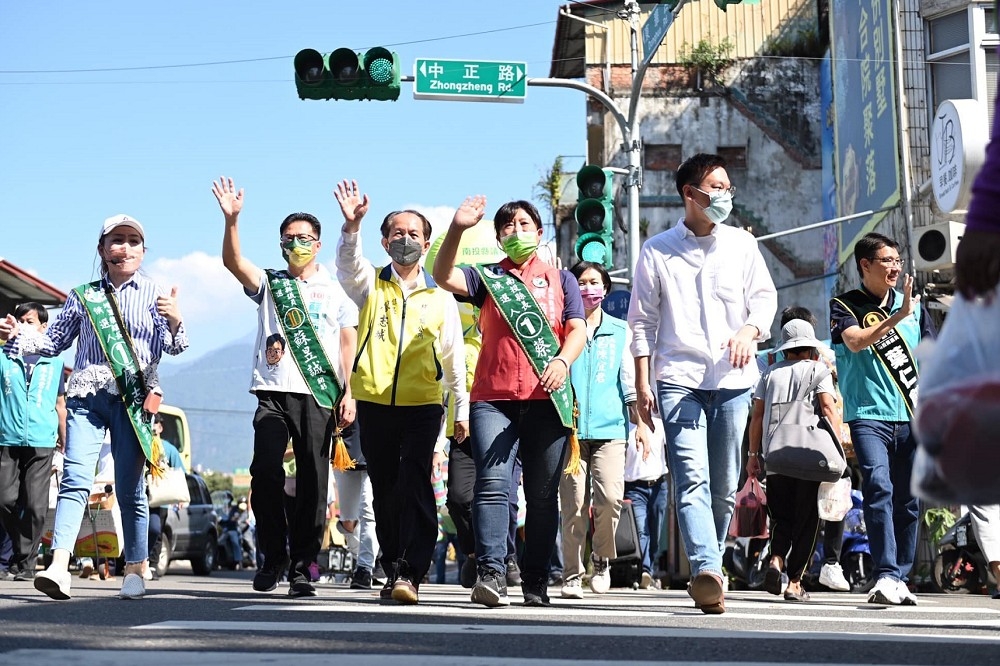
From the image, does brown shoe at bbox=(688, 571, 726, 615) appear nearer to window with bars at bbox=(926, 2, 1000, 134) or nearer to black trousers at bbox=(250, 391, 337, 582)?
black trousers at bbox=(250, 391, 337, 582)

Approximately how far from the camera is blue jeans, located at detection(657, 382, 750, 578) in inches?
280

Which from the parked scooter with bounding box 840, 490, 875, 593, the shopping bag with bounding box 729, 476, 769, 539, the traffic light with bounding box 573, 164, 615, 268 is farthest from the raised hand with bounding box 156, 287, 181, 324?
the traffic light with bounding box 573, 164, 615, 268

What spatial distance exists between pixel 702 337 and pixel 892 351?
1669mm

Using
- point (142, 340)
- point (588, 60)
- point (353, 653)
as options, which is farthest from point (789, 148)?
point (353, 653)

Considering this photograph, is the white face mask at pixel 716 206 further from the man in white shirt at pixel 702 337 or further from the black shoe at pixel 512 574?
the black shoe at pixel 512 574

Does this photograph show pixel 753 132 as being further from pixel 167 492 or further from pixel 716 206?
pixel 716 206

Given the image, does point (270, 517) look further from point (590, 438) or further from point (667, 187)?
Answer: point (667, 187)

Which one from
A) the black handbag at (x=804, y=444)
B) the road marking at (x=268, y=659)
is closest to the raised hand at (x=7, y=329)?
the road marking at (x=268, y=659)

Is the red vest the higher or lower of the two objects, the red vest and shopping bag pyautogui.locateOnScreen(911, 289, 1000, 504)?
the higher

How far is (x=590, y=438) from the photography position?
10281 millimetres

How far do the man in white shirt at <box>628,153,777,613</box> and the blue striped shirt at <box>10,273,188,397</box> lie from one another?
2.76 metres

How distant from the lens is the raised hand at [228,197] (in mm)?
8070

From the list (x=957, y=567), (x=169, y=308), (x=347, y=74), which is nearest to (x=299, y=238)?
(x=169, y=308)

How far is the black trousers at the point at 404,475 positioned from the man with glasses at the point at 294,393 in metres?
0.35
